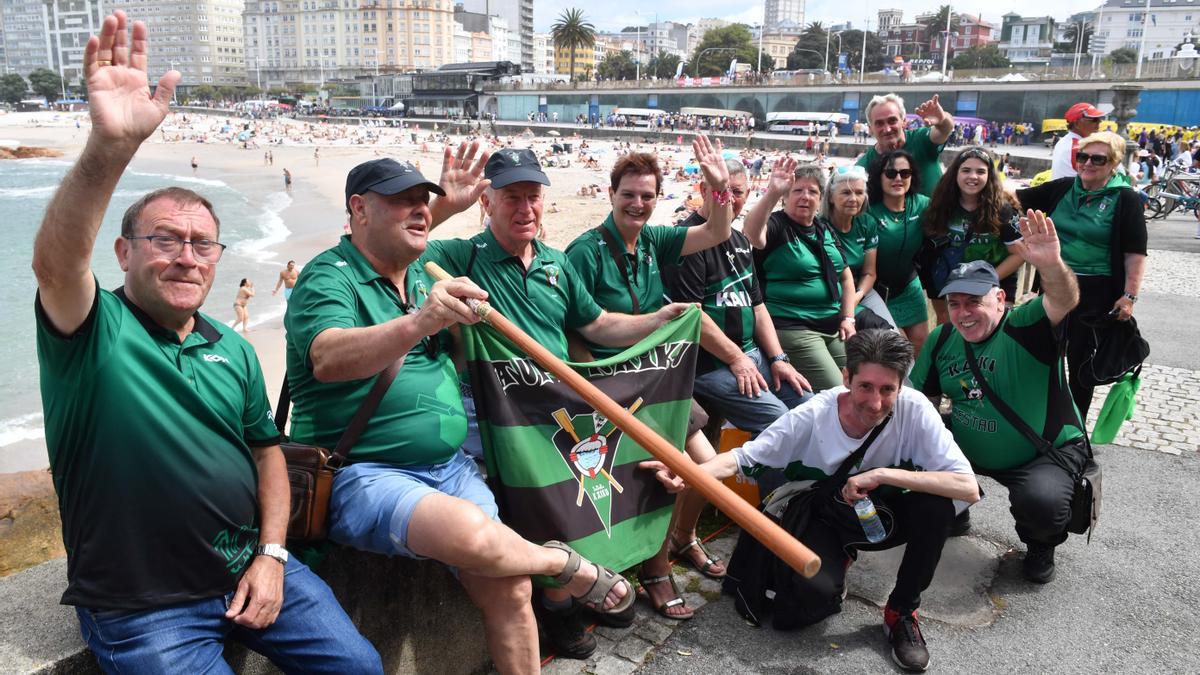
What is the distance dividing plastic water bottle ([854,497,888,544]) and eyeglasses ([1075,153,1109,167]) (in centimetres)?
387

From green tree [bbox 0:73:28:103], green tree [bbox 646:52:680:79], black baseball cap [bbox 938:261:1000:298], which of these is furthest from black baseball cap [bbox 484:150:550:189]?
green tree [bbox 0:73:28:103]

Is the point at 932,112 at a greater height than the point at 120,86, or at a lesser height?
greater

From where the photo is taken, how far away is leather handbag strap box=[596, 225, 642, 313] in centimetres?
467

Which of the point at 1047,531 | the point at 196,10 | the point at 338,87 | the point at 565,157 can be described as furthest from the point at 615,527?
the point at 196,10

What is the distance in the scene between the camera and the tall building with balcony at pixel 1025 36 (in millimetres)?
150250

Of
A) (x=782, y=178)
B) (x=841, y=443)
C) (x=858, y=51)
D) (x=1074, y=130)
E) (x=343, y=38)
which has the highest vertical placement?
(x=343, y=38)

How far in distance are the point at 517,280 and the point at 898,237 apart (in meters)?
3.84

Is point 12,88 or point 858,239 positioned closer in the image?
point 858,239

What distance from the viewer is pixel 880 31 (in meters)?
182

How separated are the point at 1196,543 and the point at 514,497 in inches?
173

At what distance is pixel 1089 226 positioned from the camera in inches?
248

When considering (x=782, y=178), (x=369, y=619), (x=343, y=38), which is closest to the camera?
(x=369, y=619)

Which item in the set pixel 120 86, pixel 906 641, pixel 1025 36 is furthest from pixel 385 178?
pixel 1025 36

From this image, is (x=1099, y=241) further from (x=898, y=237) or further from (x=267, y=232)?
(x=267, y=232)
